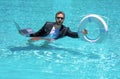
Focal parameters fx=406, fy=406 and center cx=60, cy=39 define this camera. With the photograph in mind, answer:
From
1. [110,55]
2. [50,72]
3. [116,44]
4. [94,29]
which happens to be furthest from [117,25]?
[50,72]

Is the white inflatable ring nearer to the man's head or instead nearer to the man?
the man

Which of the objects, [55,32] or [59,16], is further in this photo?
[55,32]

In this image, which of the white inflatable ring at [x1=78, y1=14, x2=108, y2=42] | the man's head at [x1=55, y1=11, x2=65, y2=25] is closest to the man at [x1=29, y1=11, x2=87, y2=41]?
the man's head at [x1=55, y1=11, x2=65, y2=25]

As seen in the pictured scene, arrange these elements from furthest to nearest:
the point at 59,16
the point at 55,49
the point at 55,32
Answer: the point at 55,49, the point at 55,32, the point at 59,16

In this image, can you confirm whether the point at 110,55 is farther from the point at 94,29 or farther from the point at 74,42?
the point at 94,29

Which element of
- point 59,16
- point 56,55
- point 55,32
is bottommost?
point 56,55

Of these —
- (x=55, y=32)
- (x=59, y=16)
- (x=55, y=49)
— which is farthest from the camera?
(x=55, y=49)

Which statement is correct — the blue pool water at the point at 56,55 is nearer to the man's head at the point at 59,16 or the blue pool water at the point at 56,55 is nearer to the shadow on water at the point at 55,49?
the shadow on water at the point at 55,49

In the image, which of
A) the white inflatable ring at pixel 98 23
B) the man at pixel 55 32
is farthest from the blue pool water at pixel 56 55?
the white inflatable ring at pixel 98 23

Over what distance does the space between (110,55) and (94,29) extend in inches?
66.0

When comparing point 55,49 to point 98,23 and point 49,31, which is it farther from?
point 98,23

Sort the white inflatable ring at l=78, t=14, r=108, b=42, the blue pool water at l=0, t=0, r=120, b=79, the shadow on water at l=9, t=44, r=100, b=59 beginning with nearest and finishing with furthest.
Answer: the blue pool water at l=0, t=0, r=120, b=79
the white inflatable ring at l=78, t=14, r=108, b=42
the shadow on water at l=9, t=44, r=100, b=59

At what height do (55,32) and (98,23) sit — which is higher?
(98,23)

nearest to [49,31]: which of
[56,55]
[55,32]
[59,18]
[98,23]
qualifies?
[55,32]
